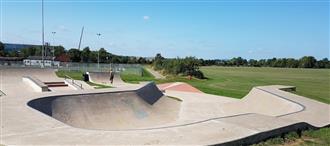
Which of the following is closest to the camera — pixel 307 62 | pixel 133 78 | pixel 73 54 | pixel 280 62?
pixel 133 78

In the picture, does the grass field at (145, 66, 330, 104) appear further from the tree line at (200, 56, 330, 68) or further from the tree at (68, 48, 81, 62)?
the tree line at (200, 56, 330, 68)

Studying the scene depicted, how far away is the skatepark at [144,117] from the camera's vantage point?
6.73 meters

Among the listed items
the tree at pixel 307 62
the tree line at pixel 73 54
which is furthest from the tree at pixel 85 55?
the tree at pixel 307 62

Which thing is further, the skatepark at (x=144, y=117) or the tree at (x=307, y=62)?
the tree at (x=307, y=62)

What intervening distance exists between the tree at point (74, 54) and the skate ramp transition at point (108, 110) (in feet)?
263

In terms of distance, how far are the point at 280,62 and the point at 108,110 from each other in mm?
140241

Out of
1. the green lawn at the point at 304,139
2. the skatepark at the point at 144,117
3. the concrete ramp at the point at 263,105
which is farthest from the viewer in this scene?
the concrete ramp at the point at 263,105

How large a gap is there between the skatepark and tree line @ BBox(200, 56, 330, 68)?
114798mm

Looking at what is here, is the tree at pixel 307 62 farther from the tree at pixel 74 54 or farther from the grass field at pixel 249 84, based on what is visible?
the tree at pixel 74 54

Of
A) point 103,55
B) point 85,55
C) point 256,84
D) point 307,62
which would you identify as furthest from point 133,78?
point 307,62

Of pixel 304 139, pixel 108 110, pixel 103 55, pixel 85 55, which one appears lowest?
pixel 108 110

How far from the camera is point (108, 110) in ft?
44.6

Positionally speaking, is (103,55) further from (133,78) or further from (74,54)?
(133,78)

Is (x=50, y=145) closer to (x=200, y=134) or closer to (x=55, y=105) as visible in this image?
(x=200, y=134)
